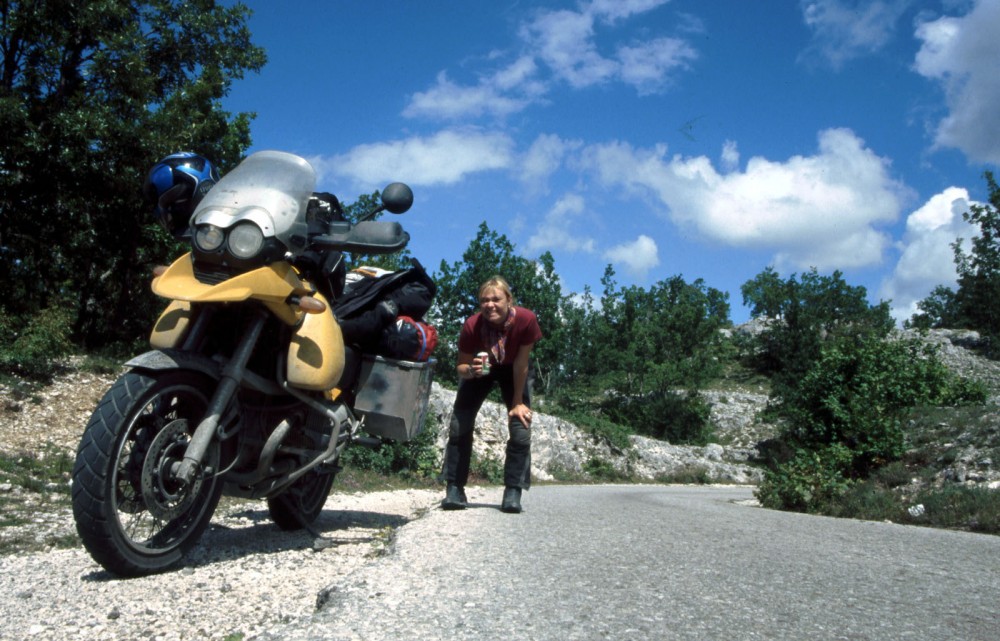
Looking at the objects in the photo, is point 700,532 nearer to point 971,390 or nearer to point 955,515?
point 955,515

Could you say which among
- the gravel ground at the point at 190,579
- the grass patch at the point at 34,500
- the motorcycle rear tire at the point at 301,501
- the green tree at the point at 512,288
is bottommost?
the grass patch at the point at 34,500

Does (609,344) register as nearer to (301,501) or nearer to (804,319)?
(804,319)

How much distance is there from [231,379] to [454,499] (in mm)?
2602

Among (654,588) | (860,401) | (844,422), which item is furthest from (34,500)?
(860,401)

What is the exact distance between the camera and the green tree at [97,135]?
44.0ft

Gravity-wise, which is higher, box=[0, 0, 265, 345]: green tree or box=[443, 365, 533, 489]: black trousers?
box=[0, 0, 265, 345]: green tree

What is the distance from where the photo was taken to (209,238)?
318 cm

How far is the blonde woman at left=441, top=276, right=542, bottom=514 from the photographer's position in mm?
5363

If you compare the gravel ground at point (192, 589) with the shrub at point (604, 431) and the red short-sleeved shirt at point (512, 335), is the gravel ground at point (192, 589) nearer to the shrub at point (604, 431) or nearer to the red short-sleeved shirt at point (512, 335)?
the red short-sleeved shirt at point (512, 335)

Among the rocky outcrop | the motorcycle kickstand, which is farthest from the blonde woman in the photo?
the rocky outcrop

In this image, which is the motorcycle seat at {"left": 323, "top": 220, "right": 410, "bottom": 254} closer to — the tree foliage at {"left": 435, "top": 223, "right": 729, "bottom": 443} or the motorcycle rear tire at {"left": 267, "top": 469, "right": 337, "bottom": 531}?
the motorcycle rear tire at {"left": 267, "top": 469, "right": 337, "bottom": 531}

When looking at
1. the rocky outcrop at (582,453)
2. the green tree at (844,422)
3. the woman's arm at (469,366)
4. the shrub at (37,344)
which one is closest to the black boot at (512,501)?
the woman's arm at (469,366)

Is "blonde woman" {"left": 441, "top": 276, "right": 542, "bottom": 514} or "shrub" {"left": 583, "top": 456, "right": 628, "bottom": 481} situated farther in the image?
"shrub" {"left": 583, "top": 456, "right": 628, "bottom": 481}

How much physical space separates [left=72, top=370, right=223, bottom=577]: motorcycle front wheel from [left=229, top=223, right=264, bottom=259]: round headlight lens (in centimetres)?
54
